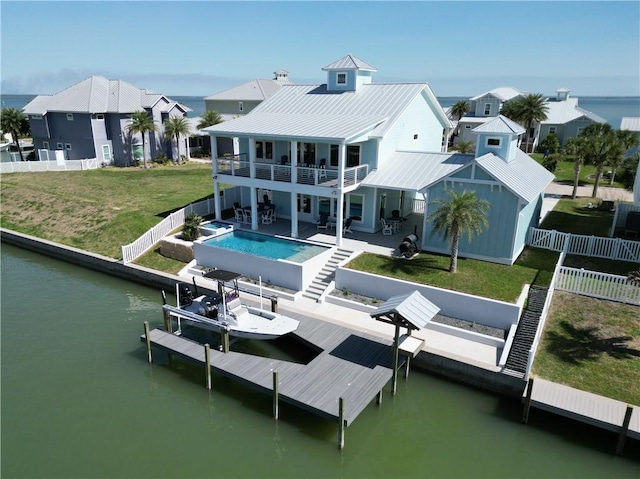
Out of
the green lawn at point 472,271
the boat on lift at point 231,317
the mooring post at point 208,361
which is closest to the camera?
the mooring post at point 208,361

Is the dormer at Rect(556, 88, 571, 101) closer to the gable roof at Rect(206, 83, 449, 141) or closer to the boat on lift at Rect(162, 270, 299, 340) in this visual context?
the gable roof at Rect(206, 83, 449, 141)

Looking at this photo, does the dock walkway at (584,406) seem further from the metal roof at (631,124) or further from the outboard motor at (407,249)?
the metal roof at (631,124)

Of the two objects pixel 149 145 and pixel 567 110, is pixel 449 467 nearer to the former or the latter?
pixel 149 145

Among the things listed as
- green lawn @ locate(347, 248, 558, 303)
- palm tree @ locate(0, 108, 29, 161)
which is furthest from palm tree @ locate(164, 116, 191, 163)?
green lawn @ locate(347, 248, 558, 303)

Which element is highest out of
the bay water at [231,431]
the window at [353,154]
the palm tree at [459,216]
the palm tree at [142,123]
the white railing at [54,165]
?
the palm tree at [142,123]

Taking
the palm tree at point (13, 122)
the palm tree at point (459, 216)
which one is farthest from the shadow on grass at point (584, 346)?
the palm tree at point (13, 122)

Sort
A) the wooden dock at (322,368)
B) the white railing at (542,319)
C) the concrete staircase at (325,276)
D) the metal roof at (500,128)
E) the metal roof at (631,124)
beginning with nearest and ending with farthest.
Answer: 1. the wooden dock at (322,368)
2. the white railing at (542,319)
3. the concrete staircase at (325,276)
4. the metal roof at (500,128)
5. the metal roof at (631,124)
